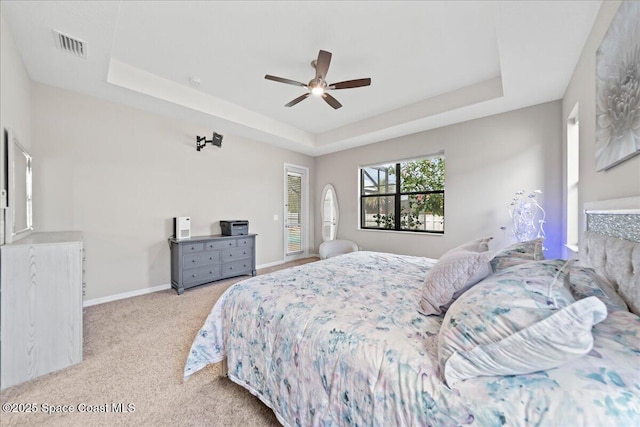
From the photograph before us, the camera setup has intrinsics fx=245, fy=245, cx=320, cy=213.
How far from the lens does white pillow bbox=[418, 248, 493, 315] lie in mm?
1225

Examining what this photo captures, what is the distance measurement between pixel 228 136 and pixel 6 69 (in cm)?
260

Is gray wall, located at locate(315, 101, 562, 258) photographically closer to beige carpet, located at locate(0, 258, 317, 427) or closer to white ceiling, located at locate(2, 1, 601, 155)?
white ceiling, located at locate(2, 1, 601, 155)

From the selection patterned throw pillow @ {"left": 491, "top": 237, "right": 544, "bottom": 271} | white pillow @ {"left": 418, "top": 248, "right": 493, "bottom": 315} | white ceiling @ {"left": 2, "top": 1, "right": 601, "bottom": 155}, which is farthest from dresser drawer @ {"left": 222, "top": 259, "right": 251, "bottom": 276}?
patterned throw pillow @ {"left": 491, "top": 237, "right": 544, "bottom": 271}

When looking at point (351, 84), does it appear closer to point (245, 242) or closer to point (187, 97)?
point (187, 97)

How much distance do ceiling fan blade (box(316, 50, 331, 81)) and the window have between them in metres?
2.54

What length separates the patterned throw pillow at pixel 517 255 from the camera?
1.42 m

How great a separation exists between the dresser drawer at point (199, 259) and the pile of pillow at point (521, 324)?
345cm

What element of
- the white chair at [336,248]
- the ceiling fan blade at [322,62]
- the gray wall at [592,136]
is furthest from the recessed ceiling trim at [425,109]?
the white chair at [336,248]

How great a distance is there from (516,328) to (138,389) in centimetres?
219

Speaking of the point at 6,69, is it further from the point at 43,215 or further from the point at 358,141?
the point at 358,141

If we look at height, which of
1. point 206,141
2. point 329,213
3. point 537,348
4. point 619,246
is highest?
point 206,141

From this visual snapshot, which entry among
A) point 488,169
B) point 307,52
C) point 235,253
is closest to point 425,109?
point 488,169

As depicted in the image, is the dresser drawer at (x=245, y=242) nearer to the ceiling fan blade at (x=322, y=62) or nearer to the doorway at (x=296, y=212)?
the doorway at (x=296, y=212)

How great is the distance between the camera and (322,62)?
2254 millimetres
